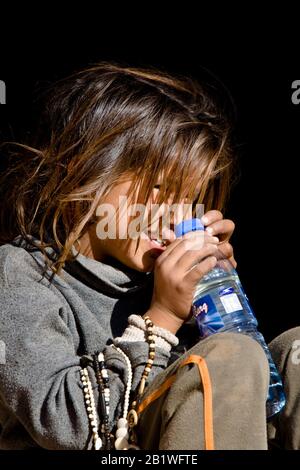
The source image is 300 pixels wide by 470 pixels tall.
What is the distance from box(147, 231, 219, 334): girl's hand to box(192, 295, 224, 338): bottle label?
0.02 meters

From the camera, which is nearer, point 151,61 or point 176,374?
point 176,374

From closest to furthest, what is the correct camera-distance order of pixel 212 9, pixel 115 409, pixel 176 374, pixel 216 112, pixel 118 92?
1. pixel 176 374
2. pixel 115 409
3. pixel 118 92
4. pixel 216 112
5. pixel 212 9

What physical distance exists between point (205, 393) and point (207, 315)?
38 centimetres

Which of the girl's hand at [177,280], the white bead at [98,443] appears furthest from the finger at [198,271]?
the white bead at [98,443]

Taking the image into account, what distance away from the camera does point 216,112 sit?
6.45ft

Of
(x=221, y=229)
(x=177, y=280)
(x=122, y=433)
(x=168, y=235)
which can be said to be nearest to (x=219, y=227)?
(x=221, y=229)

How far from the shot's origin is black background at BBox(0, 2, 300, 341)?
2.15 m

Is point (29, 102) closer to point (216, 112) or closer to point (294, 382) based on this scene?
point (216, 112)

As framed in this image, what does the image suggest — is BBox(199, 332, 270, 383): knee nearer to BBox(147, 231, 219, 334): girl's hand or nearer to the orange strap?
the orange strap

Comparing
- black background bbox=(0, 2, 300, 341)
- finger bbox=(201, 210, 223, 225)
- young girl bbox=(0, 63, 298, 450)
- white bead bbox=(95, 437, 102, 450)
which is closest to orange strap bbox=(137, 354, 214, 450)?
young girl bbox=(0, 63, 298, 450)

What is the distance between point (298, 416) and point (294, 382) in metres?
Result: 0.07
